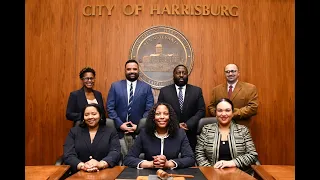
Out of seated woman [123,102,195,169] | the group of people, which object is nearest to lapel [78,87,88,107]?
the group of people

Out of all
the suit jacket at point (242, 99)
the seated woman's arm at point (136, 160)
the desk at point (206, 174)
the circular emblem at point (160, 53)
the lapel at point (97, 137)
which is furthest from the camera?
the circular emblem at point (160, 53)

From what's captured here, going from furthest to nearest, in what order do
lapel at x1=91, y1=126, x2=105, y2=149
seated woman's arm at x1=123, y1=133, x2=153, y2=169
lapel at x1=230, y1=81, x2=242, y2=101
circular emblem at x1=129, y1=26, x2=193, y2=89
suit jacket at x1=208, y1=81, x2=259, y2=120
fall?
circular emblem at x1=129, y1=26, x2=193, y2=89
lapel at x1=230, y1=81, x2=242, y2=101
suit jacket at x1=208, y1=81, x2=259, y2=120
lapel at x1=91, y1=126, x2=105, y2=149
seated woman's arm at x1=123, y1=133, x2=153, y2=169

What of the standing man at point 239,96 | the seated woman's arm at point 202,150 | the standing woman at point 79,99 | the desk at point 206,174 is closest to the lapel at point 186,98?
the standing man at point 239,96

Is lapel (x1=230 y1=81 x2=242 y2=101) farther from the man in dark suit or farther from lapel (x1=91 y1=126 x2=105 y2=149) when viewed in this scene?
lapel (x1=91 y1=126 x2=105 y2=149)

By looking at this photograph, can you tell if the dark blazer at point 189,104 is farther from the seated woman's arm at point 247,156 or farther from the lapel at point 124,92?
the seated woman's arm at point 247,156

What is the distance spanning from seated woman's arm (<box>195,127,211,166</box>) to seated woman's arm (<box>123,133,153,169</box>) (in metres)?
0.60

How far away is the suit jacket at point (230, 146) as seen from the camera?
3.17 metres

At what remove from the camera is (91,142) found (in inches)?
126

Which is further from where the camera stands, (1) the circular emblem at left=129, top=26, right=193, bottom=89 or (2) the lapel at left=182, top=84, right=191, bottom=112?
(1) the circular emblem at left=129, top=26, right=193, bottom=89

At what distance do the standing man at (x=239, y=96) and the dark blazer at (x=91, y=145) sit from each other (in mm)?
1699

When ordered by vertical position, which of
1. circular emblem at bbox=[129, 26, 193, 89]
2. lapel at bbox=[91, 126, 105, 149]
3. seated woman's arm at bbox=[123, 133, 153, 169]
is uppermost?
circular emblem at bbox=[129, 26, 193, 89]

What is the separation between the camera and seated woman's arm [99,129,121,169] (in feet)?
9.28
